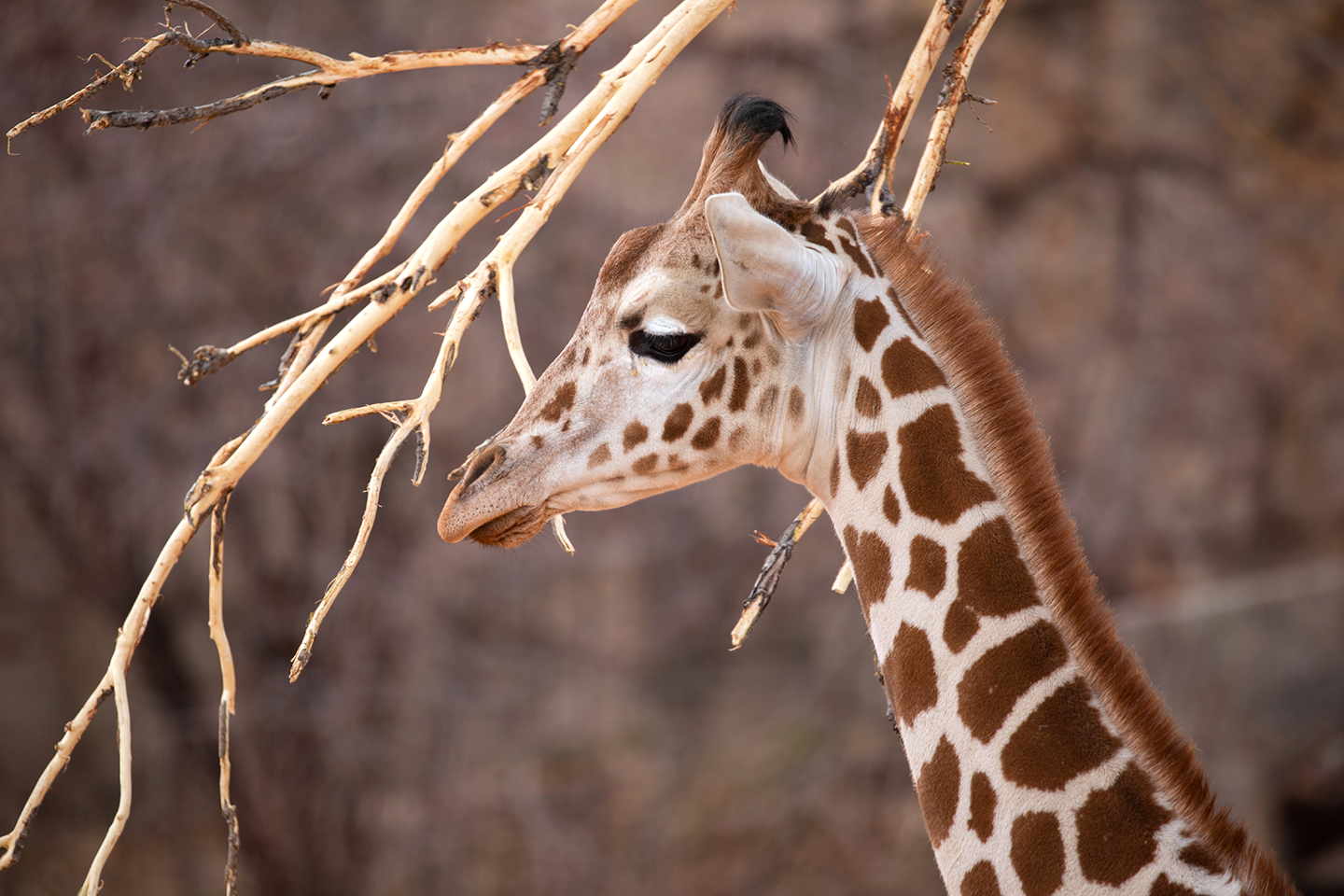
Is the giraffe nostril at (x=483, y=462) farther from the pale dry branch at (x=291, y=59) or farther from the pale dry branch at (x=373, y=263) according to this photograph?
the pale dry branch at (x=291, y=59)

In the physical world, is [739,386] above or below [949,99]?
below

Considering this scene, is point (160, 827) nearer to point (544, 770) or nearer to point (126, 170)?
point (544, 770)

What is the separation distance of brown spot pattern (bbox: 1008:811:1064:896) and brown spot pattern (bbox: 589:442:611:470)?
0.72m

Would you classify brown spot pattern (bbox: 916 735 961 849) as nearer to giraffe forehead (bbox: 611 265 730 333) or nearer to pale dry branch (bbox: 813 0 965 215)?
giraffe forehead (bbox: 611 265 730 333)

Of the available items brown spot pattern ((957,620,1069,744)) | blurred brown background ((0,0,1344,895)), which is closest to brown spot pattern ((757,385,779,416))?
brown spot pattern ((957,620,1069,744))

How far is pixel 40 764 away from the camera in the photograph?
4102 millimetres

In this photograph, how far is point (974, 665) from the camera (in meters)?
1.27

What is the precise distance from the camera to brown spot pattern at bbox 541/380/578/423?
148cm

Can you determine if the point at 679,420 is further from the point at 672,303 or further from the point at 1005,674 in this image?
the point at 1005,674

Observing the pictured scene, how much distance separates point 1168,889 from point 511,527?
951 millimetres

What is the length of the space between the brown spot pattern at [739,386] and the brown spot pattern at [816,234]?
0.67 feet

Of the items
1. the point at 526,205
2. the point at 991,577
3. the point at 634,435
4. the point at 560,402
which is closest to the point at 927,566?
the point at 991,577

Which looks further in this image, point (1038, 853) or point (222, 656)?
point (222, 656)

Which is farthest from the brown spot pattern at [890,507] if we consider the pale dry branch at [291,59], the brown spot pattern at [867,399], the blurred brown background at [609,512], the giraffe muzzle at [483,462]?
the blurred brown background at [609,512]
